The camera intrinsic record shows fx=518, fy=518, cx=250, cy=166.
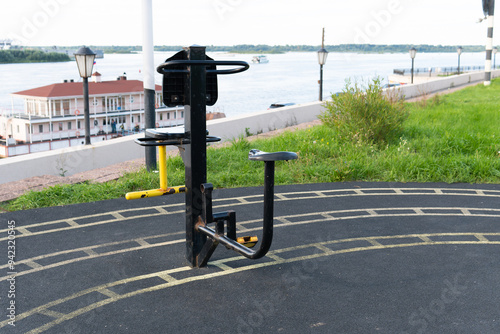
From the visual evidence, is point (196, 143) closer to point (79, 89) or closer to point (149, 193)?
point (149, 193)

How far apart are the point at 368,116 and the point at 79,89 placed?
3578 centimetres

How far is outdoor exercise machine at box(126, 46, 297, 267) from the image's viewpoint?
15.3 ft

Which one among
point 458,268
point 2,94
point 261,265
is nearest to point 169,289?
point 261,265

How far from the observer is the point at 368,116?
11.1m

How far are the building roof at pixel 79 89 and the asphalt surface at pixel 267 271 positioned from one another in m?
33.8

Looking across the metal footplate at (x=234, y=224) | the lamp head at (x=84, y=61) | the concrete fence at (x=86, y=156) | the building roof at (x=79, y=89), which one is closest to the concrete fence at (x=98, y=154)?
the concrete fence at (x=86, y=156)

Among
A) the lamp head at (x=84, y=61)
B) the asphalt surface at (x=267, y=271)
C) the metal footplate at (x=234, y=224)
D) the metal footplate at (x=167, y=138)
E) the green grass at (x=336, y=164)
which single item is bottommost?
the asphalt surface at (x=267, y=271)

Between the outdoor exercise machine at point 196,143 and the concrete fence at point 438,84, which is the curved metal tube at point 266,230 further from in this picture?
the concrete fence at point 438,84

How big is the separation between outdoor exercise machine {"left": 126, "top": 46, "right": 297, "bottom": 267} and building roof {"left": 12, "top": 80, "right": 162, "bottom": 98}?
35.1 m

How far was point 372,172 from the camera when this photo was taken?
895 centimetres

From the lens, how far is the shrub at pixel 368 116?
36.0ft

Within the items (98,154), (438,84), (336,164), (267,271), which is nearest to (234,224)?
(267,271)

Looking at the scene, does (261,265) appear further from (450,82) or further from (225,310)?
(450,82)

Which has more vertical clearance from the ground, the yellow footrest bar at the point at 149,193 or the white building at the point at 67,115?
the yellow footrest bar at the point at 149,193
